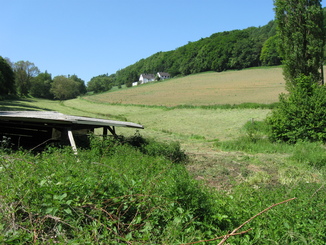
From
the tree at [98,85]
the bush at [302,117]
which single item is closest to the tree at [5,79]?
the bush at [302,117]

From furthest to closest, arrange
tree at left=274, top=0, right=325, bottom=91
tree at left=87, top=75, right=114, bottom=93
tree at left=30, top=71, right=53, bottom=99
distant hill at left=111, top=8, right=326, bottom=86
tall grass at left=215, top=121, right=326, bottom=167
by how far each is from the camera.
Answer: tree at left=87, top=75, right=114, bottom=93
tree at left=30, top=71, right=53, bottom=99
distant hill at left=111, top=8, right=326, bottom=86
tree at left=274, top=0, right=325, bottom=91
tall grass at left=215, top=121, right=326, bottom=167

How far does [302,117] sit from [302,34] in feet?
35.5

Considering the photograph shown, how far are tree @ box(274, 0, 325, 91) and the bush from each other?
26.7 ft

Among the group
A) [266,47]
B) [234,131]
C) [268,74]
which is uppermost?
[266,47]

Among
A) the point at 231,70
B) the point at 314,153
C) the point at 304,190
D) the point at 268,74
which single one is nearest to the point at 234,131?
the point at 314,153

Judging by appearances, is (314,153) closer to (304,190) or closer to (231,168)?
(231,168)

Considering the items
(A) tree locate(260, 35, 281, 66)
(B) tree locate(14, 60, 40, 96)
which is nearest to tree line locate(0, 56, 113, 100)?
(B) tree locate(14, 60, 40, 96)

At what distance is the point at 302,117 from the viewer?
44.9 ft

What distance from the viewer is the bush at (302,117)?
13.4 meters

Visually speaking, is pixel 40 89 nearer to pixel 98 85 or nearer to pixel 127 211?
pixel 98 85

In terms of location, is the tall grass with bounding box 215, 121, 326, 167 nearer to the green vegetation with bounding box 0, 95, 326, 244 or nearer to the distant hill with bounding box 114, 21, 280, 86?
the green vegetation with bounding box 0, 95, 326, 244

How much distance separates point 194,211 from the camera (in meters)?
3.86

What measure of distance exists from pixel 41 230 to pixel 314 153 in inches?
387

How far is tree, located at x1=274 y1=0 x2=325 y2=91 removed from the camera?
21.5m
